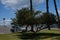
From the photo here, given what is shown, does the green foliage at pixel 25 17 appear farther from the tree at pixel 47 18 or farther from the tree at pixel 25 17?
the tree at pixel 47 18

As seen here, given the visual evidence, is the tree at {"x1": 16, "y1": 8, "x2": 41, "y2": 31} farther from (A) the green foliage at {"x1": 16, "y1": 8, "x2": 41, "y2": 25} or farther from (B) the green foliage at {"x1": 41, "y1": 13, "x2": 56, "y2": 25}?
(B) the green foliage at {"x1": 41, "y1": 13, "x2": 56, "y2": 25}

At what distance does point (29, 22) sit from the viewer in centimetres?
3659

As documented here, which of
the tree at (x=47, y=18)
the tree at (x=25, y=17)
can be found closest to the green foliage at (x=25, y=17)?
the tree at (x=25, y=17)

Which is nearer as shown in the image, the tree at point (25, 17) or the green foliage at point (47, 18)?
the tree at point (25, 17)

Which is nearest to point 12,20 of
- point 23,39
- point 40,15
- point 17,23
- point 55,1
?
point 17,23

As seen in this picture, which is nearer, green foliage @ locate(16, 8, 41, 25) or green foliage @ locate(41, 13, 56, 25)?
green foliage @ locate(16, 8, 41, 25)

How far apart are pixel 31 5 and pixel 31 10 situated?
12.7 ft

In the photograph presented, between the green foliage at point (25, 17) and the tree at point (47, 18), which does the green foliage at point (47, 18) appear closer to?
the tree at point (47, 18)

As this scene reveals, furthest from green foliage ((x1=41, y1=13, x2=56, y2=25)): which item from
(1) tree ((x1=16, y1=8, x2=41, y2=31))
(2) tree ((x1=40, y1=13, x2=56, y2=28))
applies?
(1) tree ((x1=16, y1=8, x2=41, y2=31))

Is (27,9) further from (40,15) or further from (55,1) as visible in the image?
(55,1)

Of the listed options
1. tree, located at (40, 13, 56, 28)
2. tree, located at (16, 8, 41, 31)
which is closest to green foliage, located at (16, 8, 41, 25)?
tree, located at (16, 8, 41, 31)

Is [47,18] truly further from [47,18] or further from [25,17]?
[25,17]

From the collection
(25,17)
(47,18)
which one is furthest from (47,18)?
(25,17)

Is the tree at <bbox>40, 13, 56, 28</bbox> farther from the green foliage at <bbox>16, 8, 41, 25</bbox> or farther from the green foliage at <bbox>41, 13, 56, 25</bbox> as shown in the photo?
the green foliage at <bbox>16, 8, 41, 25</bbox>
